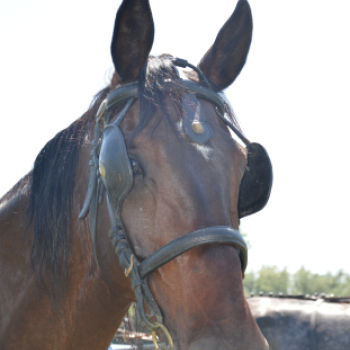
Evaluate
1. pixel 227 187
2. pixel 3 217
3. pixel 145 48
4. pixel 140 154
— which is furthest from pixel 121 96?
pixel 3 217

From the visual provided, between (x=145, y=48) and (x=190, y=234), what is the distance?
42.1 inches

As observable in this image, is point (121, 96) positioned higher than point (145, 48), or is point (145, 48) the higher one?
point (145, 48)

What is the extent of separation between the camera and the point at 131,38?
1977 millimetres

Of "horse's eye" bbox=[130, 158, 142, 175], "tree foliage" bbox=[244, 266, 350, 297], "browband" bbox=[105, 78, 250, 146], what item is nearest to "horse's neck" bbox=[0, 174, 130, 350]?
"horse's eye" bbox=[130, 158, 142, 175]

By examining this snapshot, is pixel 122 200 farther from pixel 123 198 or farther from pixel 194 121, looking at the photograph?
pixel 194 121

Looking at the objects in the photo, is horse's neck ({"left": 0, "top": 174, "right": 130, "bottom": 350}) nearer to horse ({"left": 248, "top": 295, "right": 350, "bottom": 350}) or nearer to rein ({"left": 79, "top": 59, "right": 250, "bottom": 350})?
rein ({"left": 79, "top": 59, "right": 250, "bottom": 350})

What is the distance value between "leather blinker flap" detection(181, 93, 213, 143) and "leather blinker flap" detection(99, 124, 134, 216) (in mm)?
302

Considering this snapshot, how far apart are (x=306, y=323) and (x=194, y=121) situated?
582cm

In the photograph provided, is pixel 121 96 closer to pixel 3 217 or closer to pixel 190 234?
pixel 190 234

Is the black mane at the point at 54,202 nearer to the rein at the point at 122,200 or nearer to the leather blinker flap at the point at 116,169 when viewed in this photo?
the rein at the point at 122,200

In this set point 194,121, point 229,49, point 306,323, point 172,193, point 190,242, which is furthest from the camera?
point 306,323

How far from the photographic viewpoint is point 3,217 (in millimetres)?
2309

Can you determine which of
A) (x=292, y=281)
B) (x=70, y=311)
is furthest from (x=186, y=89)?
(x=292, y=281)

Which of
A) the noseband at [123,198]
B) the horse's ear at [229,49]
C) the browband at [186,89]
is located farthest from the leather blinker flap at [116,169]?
the horse's ear at [229,49]
